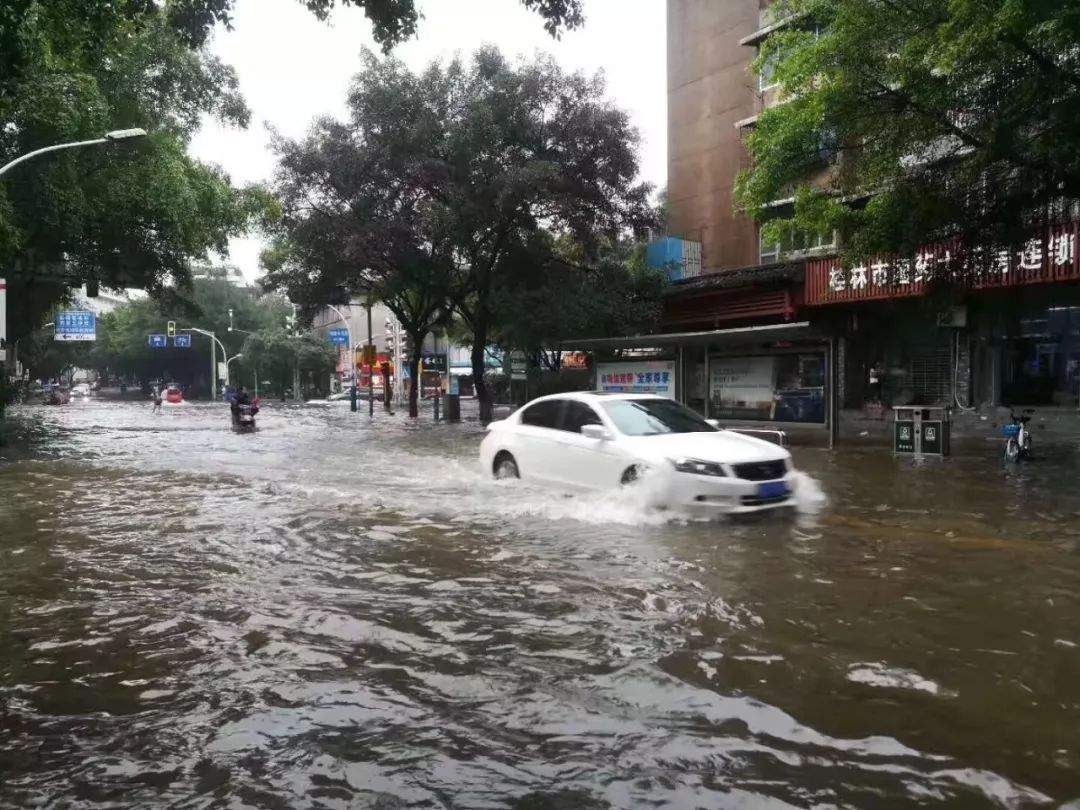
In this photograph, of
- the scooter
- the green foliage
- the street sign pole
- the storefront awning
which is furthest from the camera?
the street sign pole

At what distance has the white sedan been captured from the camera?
8438 millimetres

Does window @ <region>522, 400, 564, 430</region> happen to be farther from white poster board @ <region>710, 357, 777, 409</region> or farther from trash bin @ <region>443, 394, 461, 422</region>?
trash bin @ <region>443, 394, 461, 422</region>

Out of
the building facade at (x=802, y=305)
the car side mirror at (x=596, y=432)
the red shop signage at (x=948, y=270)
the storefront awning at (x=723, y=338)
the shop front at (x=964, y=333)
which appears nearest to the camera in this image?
the car side mirror at (x=596, y=432)

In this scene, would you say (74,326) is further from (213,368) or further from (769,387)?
(769,387)

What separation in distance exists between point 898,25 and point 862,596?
9.16 metres

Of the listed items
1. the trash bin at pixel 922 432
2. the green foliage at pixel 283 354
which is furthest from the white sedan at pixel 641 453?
the green foliage at pixel 283 354

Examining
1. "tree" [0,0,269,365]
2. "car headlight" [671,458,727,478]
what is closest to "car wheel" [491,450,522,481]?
"car headlight" [671,458,727,478]

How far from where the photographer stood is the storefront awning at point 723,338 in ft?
53.6

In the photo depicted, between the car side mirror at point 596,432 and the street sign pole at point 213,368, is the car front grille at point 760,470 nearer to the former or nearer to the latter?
the car side mirror at point 596,432

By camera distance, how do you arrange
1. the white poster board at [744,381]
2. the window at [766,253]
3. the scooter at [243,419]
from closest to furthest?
the white poster board at [744,381] < the scooter at [243,419] < the window at [766,253]

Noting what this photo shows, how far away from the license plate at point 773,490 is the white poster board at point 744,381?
932 centimetres

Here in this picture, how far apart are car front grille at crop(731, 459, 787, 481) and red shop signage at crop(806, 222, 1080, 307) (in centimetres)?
616

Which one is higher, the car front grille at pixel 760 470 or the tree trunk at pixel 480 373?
the tree trunk at pixel 480 373

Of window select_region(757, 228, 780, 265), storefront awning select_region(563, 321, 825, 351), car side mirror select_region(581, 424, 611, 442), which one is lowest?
car side mirror select_region(581, 424, 611, 442)
